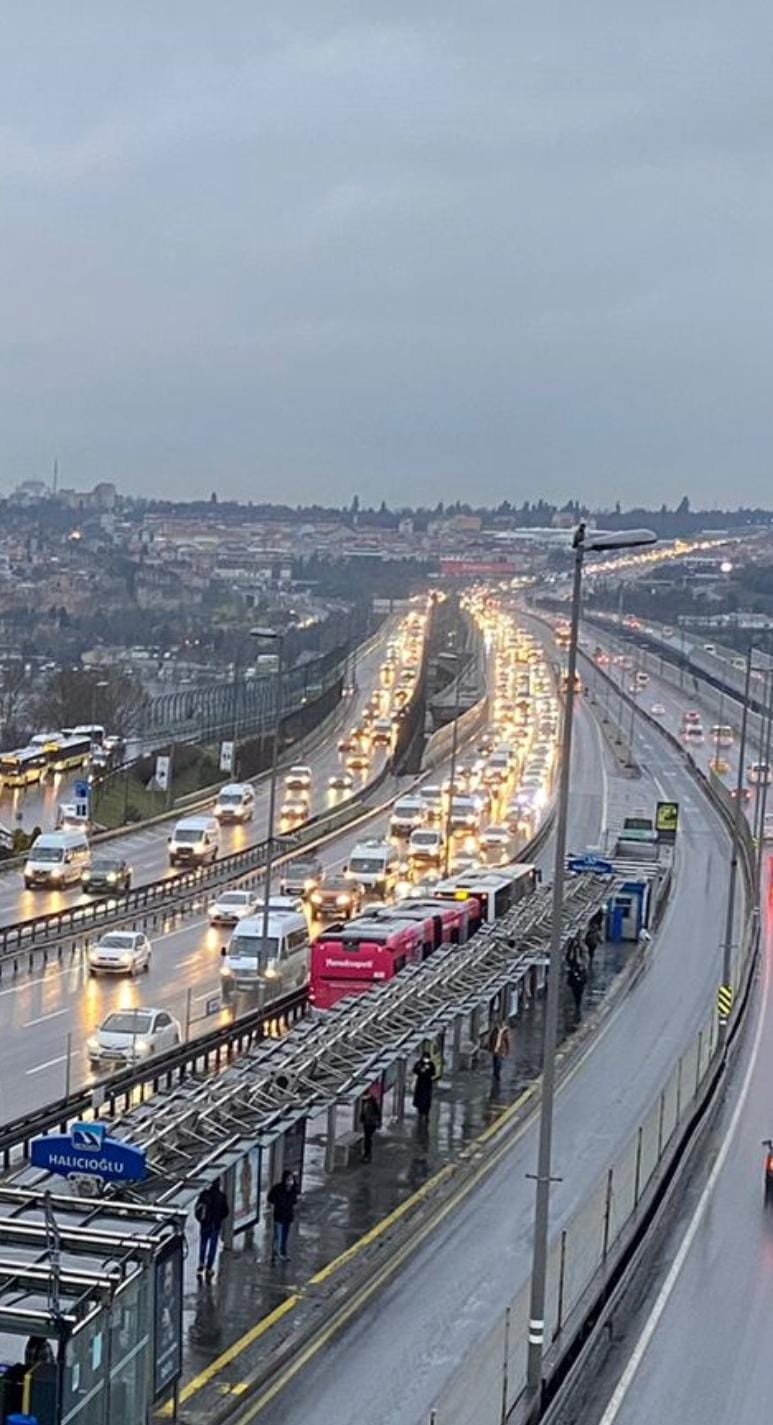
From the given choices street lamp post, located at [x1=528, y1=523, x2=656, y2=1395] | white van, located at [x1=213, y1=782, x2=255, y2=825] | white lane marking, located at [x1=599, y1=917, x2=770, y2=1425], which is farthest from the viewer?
white van, located at [x1=213, y1=782, x2=255, y2=825]

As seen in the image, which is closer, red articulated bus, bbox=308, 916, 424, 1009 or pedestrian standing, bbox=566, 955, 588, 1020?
red articulated bus, bbox=308, 916, 424, 1009

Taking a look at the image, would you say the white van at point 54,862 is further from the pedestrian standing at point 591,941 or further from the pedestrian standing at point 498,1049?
the pedestrian standing at point 498,1049

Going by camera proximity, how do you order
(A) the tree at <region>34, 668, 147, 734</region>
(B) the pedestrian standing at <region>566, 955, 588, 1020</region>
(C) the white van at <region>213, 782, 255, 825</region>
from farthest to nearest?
1. (A) the tree at <region>34, 668, 147, 734</region>
2. (C) the white van at <region>213, 782, 255, 825</region>
3. (B) the pedestrian standing at <region>566, 955, 588, 1020</region>

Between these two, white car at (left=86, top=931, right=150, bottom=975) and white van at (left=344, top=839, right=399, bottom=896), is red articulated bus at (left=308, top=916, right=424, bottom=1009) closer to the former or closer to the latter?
white car at (left=86, top=931, right=150, bottom=975)

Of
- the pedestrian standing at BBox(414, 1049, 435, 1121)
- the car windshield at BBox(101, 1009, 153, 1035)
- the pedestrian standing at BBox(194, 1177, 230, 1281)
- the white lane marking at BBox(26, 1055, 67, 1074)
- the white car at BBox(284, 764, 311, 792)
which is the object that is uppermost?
the pedestrian standing at BBox(194, 1177, 230, 1281)

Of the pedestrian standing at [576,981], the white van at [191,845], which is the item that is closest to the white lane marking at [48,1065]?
the pedestrian standing at [576,981]

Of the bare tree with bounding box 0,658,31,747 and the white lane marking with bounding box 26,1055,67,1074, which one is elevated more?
the white lane marking with bounding box 26,1055,67,1074

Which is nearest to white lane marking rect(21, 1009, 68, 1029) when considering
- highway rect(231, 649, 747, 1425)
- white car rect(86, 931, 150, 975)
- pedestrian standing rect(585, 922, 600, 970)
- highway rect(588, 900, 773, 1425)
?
white car rect(86, 931, 150, 975)
